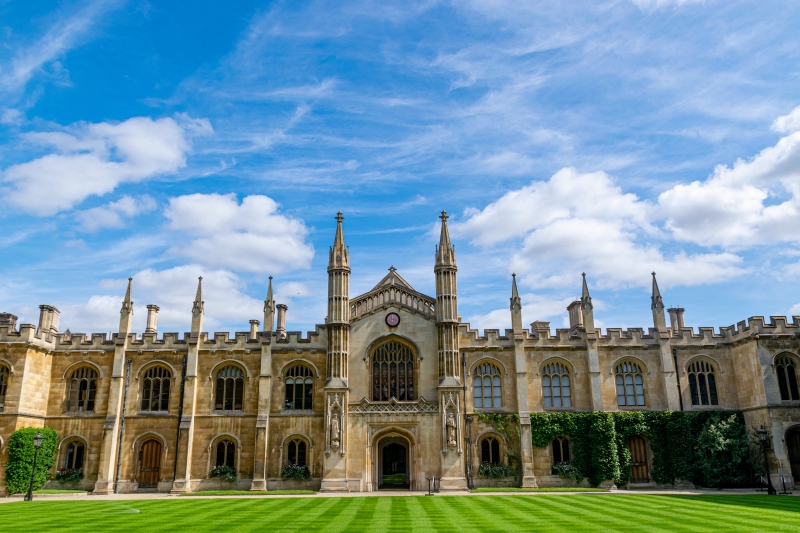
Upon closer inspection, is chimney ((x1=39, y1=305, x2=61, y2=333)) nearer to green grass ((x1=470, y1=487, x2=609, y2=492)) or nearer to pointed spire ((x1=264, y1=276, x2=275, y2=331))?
pointed spire ((x1=264, y1=276, x2=275, y2=331))

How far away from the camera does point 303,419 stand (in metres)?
36.0

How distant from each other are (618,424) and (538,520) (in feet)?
60.8

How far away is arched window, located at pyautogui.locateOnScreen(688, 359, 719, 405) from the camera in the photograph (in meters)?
36.5

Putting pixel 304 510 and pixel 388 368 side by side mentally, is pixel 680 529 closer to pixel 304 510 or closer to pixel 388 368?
pixel 304 510

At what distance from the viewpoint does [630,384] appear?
36.9 m

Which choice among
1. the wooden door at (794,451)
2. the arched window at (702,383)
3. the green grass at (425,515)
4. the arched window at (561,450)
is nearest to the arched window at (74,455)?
the green grass at (425,515)

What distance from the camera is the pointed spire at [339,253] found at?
37.8 metres

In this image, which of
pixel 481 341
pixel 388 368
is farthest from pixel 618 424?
pixel 388 368

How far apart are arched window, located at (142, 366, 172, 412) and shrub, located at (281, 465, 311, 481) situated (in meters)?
8.18

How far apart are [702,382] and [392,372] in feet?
59.5

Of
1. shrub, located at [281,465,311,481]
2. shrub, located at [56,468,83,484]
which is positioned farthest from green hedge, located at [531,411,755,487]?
shrub, located at [56,468,83,484]

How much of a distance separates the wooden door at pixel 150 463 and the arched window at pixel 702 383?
31.2 m

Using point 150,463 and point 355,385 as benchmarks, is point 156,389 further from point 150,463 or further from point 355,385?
point 355,385

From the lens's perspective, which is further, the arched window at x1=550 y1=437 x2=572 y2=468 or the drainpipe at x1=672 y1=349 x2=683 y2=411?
the drainpipe at x1=672 y1=349 x2=683 y2=411
